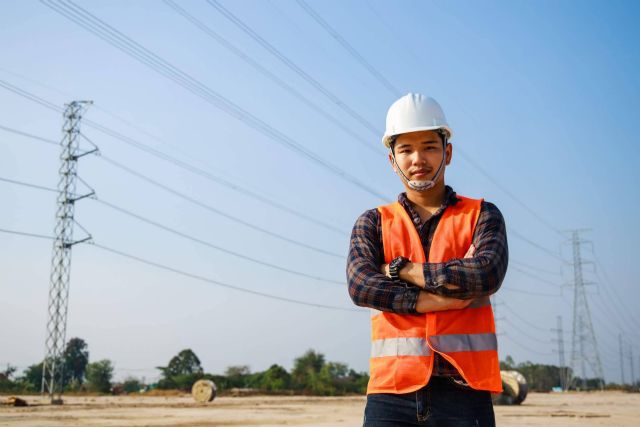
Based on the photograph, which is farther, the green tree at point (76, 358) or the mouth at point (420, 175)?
the green tree at point (76, 358)

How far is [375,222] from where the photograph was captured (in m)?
3.17

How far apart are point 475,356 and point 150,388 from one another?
174 feet

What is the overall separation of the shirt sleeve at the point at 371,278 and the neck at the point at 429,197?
0.63 ft

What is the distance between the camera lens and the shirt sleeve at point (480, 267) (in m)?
2.77

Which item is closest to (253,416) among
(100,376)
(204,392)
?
(204,392)

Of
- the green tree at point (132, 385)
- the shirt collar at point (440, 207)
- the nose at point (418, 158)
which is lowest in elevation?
the green tree at point (132, 385)

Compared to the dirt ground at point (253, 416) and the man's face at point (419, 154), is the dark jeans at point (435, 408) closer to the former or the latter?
the man's face at point (419, 154)

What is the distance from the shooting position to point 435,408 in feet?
8.48

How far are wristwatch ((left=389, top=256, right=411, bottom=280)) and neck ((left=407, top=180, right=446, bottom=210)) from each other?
14.1 inches

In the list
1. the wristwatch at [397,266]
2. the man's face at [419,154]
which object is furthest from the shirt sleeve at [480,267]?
the man's face at [419,154]

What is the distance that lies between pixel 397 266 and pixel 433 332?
0.34 metres

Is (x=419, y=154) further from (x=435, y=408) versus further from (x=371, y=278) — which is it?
(x=435, y=408)

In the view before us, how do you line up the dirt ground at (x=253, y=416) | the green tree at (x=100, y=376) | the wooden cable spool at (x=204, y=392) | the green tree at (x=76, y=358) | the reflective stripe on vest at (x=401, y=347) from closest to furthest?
1. the reflective stripe on vest at (x=401, y=347)
2. the dirt ground at (x=253, y=416)
3. the wooden cable spool at (x=204, y=392)
4. the green tree at (x=100, y=376)
5. the green tree at (x=76, y=358)

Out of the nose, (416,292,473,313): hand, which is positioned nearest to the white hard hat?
the nose
